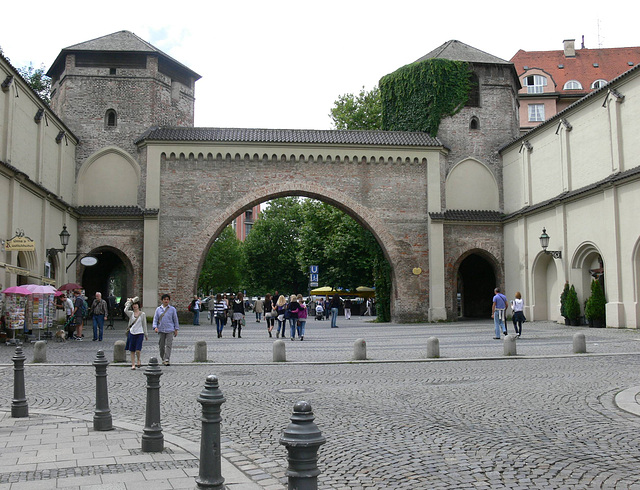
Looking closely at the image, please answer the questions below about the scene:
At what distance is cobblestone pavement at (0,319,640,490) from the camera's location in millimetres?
5973

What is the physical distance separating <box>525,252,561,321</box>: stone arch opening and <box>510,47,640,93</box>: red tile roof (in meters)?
31.6

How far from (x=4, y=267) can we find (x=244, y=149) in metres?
14.8

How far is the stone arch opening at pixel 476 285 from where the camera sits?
39500mm

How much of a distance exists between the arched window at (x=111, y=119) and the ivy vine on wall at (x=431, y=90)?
16.3 m

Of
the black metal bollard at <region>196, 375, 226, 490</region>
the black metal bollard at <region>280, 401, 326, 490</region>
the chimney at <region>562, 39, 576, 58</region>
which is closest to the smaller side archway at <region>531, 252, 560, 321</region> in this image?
the black metal bollard at <region>196, 375, 226, 490</region>

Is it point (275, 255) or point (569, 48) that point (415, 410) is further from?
point (275, 255)

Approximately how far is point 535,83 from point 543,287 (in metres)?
31.8

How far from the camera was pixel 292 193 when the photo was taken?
35.0 m

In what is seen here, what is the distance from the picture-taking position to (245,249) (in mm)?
75312

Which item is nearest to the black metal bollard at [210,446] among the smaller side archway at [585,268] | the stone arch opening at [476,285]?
the smaller side archway at [585,268]

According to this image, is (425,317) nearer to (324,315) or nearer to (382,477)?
(324,315)

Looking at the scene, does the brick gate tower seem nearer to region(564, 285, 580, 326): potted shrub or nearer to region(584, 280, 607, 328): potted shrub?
region(564, 285, 580, 326): potted shrub

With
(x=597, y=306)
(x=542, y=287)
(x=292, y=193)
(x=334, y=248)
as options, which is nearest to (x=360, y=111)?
(x=334, y=248)

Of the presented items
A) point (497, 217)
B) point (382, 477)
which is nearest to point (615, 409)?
point (382, 477)
